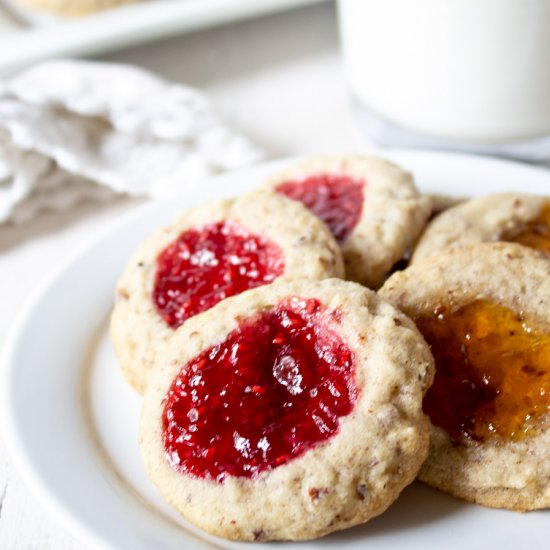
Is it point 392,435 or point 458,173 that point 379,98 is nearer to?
point 458,173

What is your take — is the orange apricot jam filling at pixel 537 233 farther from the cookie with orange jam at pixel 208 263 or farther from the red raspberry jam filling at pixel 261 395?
the red raspberry jam filling at pixel 261 395

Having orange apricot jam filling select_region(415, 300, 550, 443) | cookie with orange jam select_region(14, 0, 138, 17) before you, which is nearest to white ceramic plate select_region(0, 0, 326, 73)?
cookie with orange jam select_region(14, 0, 138, 17)

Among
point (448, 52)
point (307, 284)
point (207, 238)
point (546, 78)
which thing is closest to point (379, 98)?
point (448, 52)

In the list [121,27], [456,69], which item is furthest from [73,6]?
[456,69]

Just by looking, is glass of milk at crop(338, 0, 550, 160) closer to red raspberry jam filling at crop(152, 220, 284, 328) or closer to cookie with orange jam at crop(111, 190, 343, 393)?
cookie with orange jam at crop(111, 190, 343, 393)

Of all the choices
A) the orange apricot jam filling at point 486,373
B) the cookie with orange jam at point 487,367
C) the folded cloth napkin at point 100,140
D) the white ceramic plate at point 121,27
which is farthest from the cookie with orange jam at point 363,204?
the white ceramic plate at point 121,27

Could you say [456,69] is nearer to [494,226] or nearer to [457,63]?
[457,63]

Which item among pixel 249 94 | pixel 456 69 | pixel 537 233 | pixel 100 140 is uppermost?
pixel 456 69
